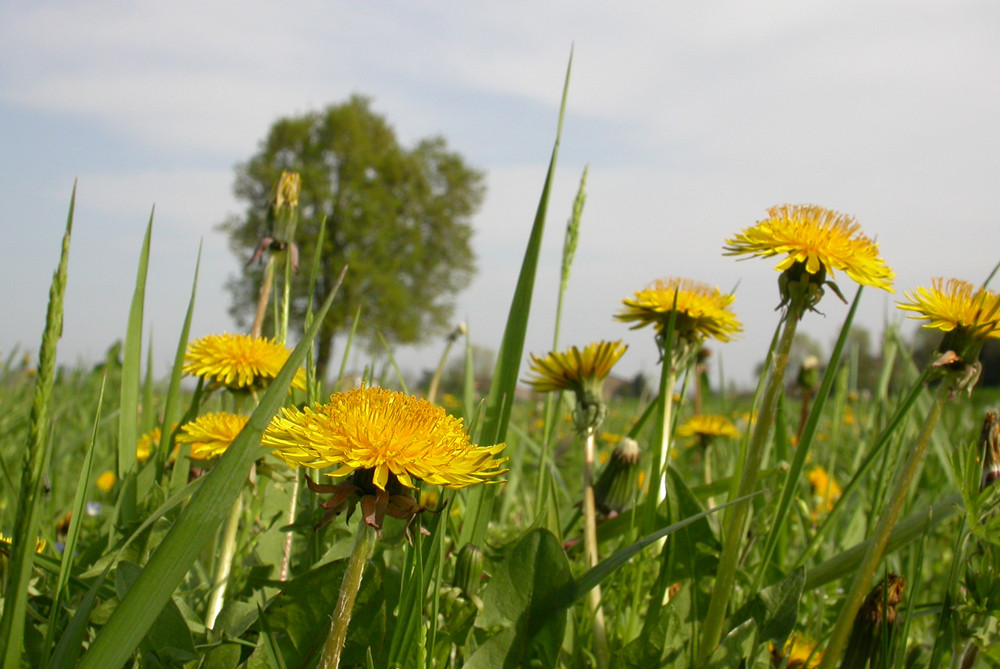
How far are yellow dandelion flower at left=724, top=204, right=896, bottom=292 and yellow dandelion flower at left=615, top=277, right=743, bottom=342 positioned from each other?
21cm

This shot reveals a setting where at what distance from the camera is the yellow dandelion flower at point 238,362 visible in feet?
4.23

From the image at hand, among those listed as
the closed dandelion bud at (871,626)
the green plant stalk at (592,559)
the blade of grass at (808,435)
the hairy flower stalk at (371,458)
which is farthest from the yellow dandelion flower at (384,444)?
the closed dandelion bud at (871,626)

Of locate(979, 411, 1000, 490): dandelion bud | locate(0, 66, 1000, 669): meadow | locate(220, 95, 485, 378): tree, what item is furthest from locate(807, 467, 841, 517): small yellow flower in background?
locate(220, 95, 485, 378): tree

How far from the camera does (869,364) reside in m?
16.1

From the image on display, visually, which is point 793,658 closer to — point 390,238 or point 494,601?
point 494,601

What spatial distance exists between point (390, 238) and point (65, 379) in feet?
74.4

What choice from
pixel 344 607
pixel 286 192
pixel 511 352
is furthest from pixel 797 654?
pixel 286 192

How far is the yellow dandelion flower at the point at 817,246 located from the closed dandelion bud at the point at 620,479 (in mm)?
412

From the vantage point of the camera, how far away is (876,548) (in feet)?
2.97

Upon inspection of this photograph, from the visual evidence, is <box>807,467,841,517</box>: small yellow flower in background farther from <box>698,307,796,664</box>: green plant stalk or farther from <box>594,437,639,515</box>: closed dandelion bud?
<box>698,307,796,664</box>: green plant stalk

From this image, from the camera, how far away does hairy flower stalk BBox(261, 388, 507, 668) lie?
2.17 ft

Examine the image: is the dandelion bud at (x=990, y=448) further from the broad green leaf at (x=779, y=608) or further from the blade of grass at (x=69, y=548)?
the blade of grass at (x=69, y=548)

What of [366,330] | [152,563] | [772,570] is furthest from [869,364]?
[152,563]

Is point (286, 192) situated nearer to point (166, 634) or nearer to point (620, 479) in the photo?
point (620, 479)
